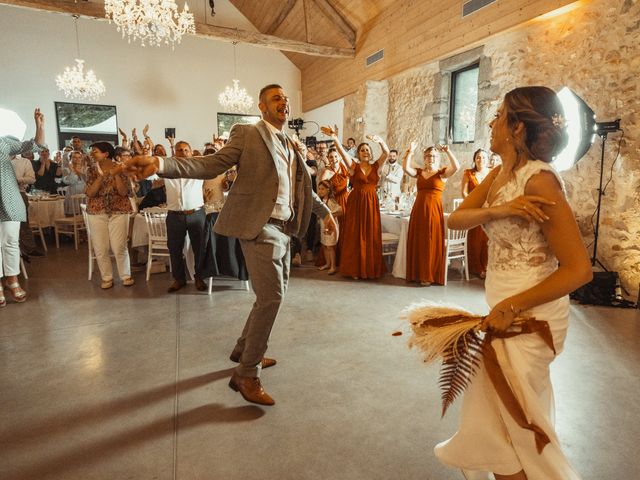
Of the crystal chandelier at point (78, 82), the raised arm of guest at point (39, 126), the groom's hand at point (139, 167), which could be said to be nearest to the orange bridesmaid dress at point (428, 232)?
the groom's hand at point (139, 167)

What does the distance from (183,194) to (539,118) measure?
12.2 ft

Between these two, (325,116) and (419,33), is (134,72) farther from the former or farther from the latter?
(419,33)

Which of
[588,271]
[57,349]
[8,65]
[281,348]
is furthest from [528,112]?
[8,65]

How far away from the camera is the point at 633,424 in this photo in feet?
6.86

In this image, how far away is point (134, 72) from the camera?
11156 millimetres

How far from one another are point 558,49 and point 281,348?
4797mm

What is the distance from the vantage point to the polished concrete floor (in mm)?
1820

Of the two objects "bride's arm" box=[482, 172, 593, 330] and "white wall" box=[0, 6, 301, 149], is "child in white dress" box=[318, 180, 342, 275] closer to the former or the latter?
"bride's arm" box=[482, 172, 593, 330]

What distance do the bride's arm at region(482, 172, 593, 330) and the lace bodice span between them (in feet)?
0.15

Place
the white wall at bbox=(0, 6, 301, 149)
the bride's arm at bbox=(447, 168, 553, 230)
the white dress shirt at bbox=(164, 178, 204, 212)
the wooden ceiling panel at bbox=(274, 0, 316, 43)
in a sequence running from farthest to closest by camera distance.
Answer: the wooden ceiling panel at bbox=(274, 0, 316, 43) < the white wall at bbox=(0, 6, 301, 149) < the white dress shirt at bbox=(164, 178, 204, 212) < the bride's arm at bbox=(447, 168, 553, 230)

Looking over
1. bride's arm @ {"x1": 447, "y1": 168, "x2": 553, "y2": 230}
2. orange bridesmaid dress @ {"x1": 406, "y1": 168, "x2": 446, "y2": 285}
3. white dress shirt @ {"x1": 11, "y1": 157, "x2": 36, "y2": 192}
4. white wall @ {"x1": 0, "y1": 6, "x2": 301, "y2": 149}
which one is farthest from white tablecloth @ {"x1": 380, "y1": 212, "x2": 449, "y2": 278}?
white wall @ {"x1": 0, "y1": 6, "x2": 301, "y2": 149}

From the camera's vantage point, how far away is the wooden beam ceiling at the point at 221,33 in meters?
7.10

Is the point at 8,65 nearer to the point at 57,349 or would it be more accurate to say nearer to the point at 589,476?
the point at 57,349

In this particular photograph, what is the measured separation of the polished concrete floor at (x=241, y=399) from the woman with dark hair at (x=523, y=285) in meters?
0.59
